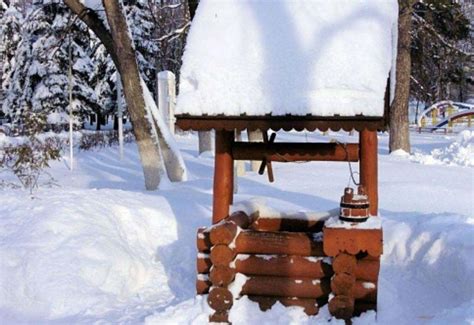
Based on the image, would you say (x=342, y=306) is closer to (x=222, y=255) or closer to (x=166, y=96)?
(x=222, y=255)

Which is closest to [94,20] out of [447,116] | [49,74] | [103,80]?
[49,74]

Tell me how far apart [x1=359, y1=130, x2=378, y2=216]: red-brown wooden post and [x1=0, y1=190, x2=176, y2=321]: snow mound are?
214 centimetres

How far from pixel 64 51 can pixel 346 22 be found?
28.4m

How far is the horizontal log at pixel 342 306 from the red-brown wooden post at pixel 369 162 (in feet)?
3.06

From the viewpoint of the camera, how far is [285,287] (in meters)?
4.42

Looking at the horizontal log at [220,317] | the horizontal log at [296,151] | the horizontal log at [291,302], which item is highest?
the horizontal log at [296,151]

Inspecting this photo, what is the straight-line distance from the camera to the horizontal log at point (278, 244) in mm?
4398

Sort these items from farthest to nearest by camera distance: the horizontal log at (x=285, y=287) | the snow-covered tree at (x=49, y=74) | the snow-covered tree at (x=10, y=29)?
the snow-covered tree at (x=10, y=29)
the snow-covered tree at (x=49, y=74)
the horizontal log at (x=285, y=287)

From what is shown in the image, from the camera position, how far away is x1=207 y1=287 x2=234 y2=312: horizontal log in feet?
14.1

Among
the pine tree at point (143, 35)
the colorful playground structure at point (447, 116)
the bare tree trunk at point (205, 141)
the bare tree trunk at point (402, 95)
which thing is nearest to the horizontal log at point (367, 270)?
the bare tree trunk at point (205, 141)

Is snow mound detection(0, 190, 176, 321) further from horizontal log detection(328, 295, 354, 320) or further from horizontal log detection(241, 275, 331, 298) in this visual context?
horizontal log detection(328, 295, 354, 320)

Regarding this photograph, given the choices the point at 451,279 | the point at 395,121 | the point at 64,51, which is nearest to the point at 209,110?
the point at 451,279

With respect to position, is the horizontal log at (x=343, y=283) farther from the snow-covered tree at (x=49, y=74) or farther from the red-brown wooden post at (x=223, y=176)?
the snow-covered tree at (x=49, y=74)

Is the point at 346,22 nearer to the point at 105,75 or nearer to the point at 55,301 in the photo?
the point at 55,301
